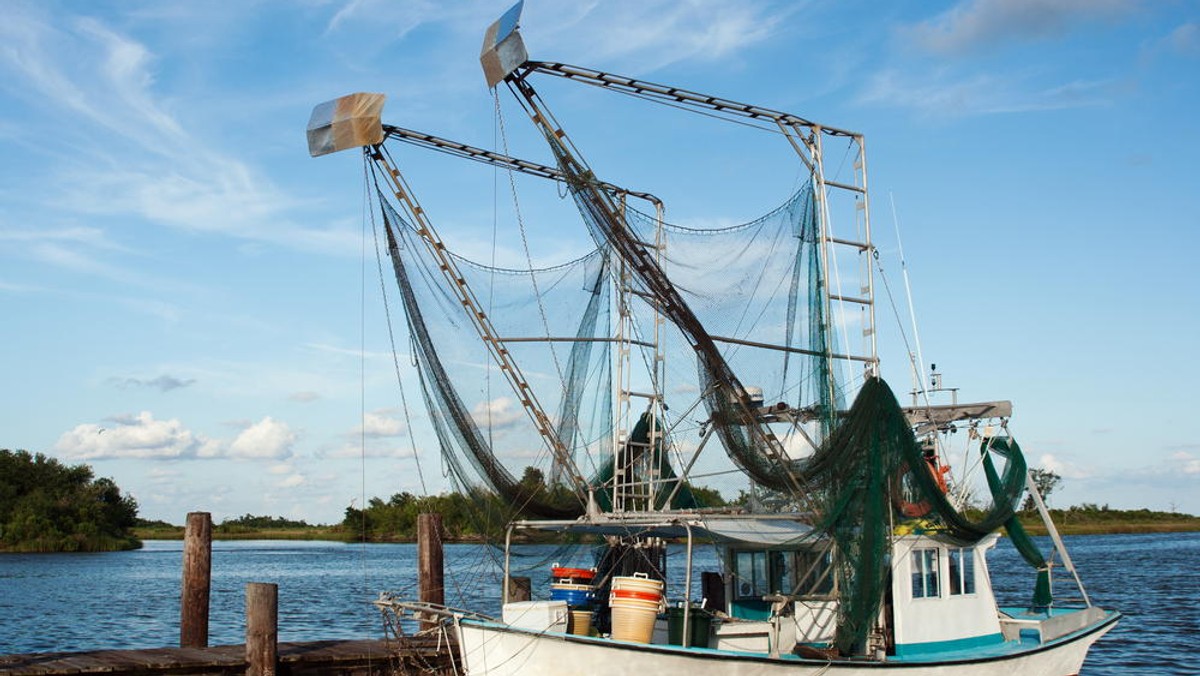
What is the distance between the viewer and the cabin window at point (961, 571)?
19.5 metres

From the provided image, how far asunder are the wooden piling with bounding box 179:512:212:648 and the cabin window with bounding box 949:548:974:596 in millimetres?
13573

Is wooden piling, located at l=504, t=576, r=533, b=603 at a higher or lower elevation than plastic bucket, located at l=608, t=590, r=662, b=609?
lower

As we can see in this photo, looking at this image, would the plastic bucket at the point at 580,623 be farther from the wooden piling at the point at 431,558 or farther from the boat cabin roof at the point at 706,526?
the wooden piling at the point at 431,558

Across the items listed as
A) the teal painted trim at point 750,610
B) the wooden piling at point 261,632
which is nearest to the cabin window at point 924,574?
the teal painted trim at point 750,610

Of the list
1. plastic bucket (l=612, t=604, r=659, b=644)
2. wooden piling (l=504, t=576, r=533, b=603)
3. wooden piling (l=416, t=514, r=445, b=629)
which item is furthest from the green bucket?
wooden piling (l=416, t=514, r=445, b=629)

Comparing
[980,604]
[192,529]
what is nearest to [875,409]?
[980,604]

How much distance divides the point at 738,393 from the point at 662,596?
3.26 meters

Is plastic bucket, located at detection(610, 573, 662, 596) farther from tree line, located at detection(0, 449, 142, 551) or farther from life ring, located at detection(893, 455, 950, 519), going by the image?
tree line, located at detection(0, 449, 142, 551)

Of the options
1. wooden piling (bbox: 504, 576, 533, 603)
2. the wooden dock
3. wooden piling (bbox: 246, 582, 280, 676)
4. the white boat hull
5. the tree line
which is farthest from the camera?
the tree line

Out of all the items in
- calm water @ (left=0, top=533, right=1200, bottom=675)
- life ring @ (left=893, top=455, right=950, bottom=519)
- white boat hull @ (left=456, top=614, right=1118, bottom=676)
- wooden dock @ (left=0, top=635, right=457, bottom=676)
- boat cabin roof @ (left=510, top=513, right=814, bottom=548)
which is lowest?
calm water @ (left=0, top=533, right=1200, bottom=675)

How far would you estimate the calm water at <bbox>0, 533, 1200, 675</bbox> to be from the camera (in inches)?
1147

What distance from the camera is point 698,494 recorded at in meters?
20.7

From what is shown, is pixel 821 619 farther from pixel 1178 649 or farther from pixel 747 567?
pixel 1178 649

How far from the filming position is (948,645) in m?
19.0
